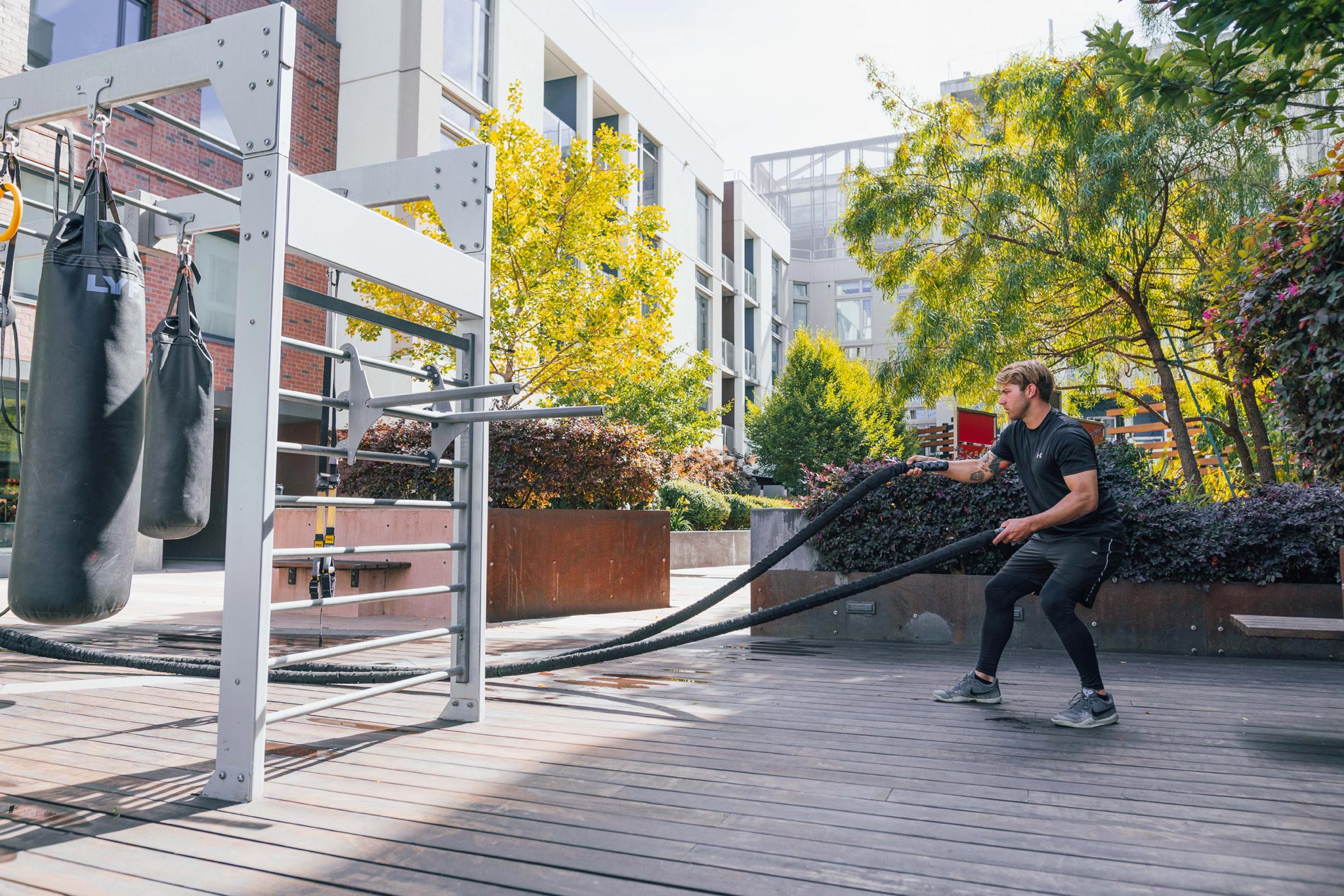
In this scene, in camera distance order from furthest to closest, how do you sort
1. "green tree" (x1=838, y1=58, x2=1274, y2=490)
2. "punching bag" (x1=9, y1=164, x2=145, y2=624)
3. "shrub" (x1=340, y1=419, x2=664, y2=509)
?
"green tree" (x1=838, y1=58, x2=1274, y2=490) → "shrub" (x1=340, y1=419, x2=664, y2=509) → "punching bag" (x1=9, y1=164, x2=145, y2=624)

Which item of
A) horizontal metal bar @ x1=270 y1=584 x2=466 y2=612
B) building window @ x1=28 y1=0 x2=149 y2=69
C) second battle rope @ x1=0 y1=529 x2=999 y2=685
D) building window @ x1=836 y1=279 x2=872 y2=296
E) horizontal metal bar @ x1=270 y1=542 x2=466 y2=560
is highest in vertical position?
building window @ x1=836 y1=279 x2=872 y2=296

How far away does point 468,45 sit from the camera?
19734 mm

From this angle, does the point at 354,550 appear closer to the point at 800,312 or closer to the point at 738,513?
the point at 738,513

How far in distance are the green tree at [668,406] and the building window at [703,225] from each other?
460 inches

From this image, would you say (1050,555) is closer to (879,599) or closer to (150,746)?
(879,599)

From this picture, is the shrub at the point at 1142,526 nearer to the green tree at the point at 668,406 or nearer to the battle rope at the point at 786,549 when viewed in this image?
the battle rope at the point at 786,549

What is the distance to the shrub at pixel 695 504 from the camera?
58.8 feet

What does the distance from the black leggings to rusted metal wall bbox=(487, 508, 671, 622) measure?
463cm

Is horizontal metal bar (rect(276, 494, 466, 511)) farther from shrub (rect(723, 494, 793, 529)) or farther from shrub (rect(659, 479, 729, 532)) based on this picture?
shrub (rect(723, 494, 793, 529))

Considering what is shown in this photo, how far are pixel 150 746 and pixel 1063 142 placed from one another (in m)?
12.4

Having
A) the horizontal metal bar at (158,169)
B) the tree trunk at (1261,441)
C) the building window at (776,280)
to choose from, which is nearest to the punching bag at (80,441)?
the horizontal metal bar at (158,169)

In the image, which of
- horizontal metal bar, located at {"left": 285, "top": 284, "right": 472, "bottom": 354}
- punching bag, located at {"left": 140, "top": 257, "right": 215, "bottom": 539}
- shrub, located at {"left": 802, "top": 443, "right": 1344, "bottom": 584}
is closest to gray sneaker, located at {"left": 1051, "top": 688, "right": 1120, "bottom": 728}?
shrub, located at {"left": 802, "top": 443, "right": 1344, "bottom": 584}

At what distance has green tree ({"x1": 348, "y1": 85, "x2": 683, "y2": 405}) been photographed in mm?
13883

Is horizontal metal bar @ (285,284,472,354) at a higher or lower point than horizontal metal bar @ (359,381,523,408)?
higher
